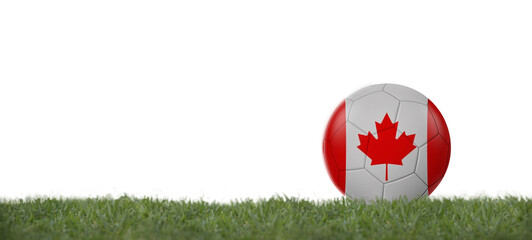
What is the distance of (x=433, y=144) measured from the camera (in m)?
6.24

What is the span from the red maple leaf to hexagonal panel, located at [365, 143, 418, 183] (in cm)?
4

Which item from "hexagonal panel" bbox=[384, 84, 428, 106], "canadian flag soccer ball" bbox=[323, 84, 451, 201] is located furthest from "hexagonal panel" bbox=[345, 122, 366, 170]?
"hexagonal panel" bbox=[384, 84, 428, 106]

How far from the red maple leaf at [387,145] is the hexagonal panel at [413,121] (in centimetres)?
6

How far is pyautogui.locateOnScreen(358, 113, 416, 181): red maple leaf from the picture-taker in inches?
241

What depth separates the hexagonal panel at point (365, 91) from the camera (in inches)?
254

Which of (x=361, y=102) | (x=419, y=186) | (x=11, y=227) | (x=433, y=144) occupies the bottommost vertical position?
(x=11, y=227)

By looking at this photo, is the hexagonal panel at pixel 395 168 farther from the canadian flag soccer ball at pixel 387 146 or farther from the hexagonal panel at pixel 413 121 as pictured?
the hexagonal panel at pixel 413 121

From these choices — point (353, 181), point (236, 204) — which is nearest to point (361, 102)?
point (353, 181)

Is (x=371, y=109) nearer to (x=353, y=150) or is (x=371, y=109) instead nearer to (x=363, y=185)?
(x=353, y=150)

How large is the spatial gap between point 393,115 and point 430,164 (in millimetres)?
648

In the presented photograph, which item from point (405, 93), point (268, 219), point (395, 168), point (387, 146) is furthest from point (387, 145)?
point (268, 219)

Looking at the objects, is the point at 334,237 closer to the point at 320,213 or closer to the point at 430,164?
the point at 320,213

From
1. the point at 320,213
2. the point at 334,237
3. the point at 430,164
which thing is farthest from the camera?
the point at 430,164

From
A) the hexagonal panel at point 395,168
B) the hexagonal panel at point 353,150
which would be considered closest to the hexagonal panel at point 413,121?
the hexagonal panel at point 395,168
